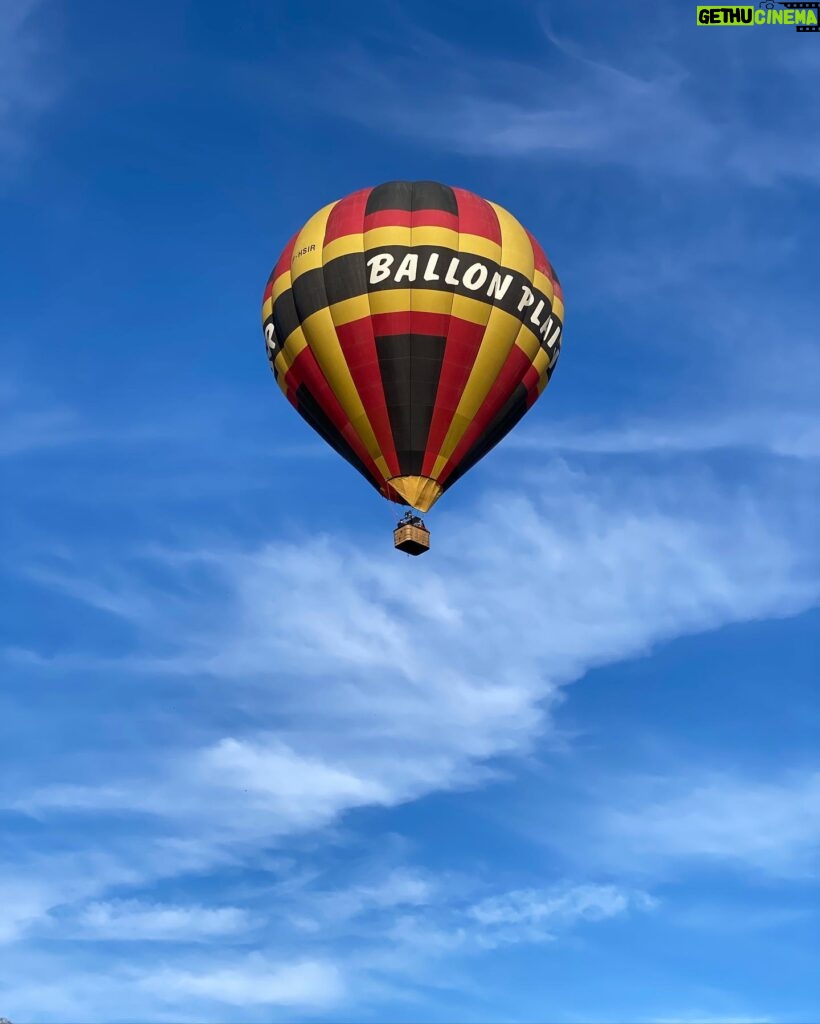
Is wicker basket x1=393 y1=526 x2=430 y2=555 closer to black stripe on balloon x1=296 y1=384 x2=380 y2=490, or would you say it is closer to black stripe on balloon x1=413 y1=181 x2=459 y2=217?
black stripe on balloon x1=296 y1=384 x2=380 y2=490

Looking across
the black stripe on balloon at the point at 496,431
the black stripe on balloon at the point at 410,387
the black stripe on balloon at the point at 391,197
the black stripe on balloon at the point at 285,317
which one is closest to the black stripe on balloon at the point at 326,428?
the black stripe on balloon at the point at 410,387

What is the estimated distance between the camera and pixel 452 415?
61250mm

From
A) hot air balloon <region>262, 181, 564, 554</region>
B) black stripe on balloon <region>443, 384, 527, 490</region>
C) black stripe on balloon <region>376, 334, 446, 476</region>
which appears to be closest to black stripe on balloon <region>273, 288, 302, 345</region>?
hot air balloon <region>262, 181, 564, 554</region>

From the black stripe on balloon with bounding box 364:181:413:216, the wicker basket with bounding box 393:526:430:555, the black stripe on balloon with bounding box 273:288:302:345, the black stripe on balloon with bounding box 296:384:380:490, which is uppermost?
the black stripe on balloon with bounding box 364:181:413:216

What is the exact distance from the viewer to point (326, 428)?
6325 centimetres

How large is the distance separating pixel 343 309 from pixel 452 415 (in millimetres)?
5681

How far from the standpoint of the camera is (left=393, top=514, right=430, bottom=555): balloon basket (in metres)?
59.5

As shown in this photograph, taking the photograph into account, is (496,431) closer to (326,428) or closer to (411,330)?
(411,330)

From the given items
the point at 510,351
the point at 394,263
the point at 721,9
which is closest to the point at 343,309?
the point at 394,263

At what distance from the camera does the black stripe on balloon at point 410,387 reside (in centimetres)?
6066

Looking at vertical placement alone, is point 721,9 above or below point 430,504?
above

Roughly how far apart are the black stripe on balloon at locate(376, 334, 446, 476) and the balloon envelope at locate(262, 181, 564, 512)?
4 centimetres

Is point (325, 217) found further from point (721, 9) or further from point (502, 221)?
point (721, 9)

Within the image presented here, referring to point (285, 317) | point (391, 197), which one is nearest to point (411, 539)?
point (285, 317)
